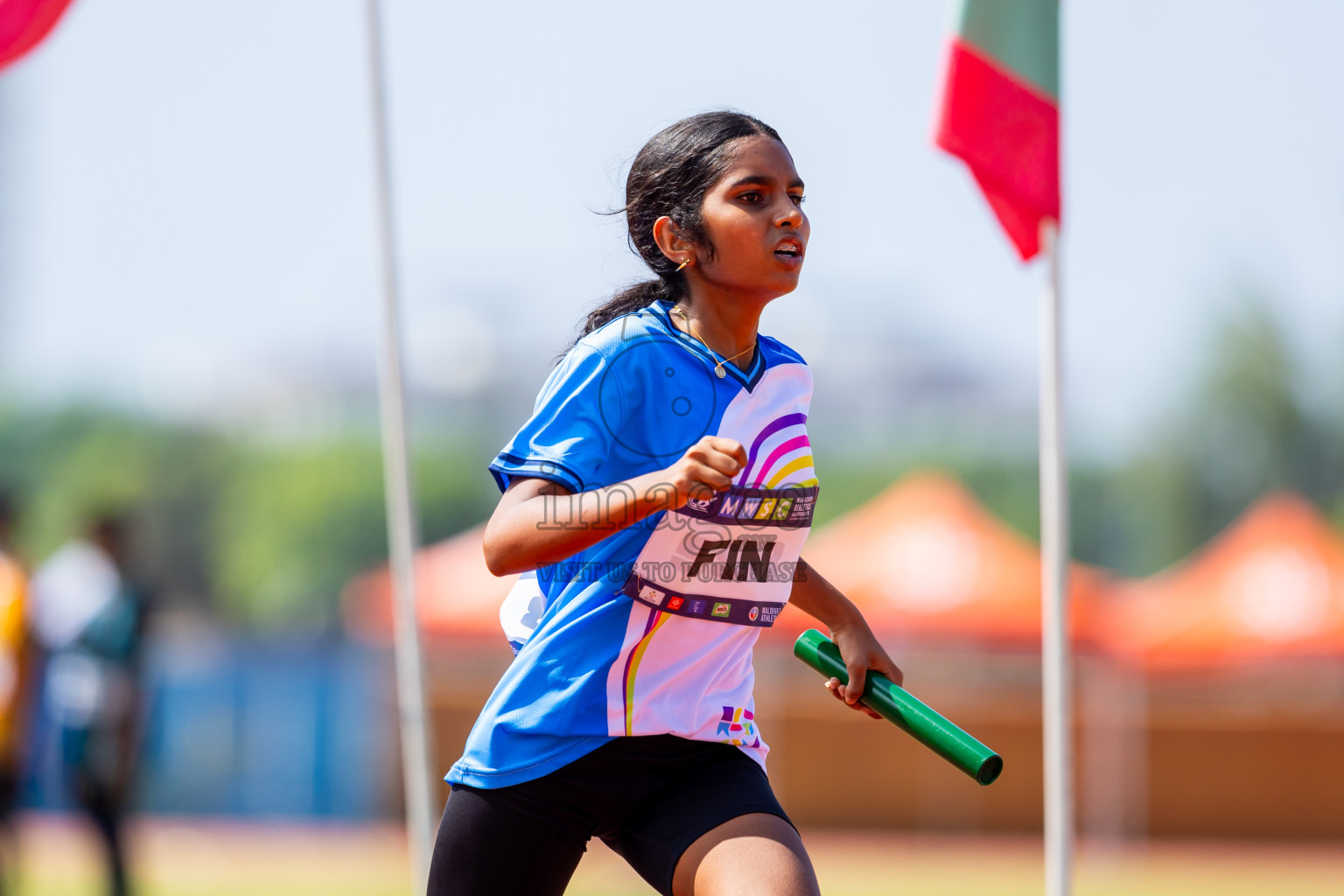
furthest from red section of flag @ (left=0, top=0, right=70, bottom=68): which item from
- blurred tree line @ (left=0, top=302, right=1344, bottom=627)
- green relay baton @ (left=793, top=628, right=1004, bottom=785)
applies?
blurred tree line @ (left=0, top=302, right=1344, bottom=627)

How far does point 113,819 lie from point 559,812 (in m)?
5.67

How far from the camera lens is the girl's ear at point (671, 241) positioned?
9.04 feet

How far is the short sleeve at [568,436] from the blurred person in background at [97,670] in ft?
18.8

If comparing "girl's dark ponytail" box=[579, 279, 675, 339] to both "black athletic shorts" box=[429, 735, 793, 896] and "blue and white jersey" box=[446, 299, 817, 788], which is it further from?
"black athletic shorts" box=[429, 735, 793, 896]

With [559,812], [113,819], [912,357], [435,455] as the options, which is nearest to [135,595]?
[113,819]

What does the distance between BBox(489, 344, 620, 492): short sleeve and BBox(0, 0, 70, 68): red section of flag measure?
306 cm

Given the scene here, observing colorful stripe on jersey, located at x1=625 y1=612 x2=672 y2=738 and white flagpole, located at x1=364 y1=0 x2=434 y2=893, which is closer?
colorful stripe on jersey, located at x1=625 y1=612 x2=672 y2=738

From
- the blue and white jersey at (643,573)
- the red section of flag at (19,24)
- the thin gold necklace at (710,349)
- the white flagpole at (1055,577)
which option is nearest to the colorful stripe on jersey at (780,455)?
the blue and white jersey at (643,573)

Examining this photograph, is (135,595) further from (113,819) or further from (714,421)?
(714,421)

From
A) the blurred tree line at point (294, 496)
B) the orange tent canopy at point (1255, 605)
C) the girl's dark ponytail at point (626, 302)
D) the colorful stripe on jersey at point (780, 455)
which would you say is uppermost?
the girl's dark ponytail at point (626, 302)

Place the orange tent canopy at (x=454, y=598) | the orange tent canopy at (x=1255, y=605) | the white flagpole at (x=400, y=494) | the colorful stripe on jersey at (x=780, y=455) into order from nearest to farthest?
the colorful stripe on jersey at (x=780, y=455) → the white flagpole at (x=400, y=494) → the orange tent canopy at (x=1255, y=605) → the orange tent canopy at (x=454, y=598)

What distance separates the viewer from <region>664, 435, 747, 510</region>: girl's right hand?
2.18 meters

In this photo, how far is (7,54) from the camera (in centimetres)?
466

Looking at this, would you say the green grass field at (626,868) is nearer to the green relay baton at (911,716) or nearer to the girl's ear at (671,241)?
the green relay baton at (911,716)
